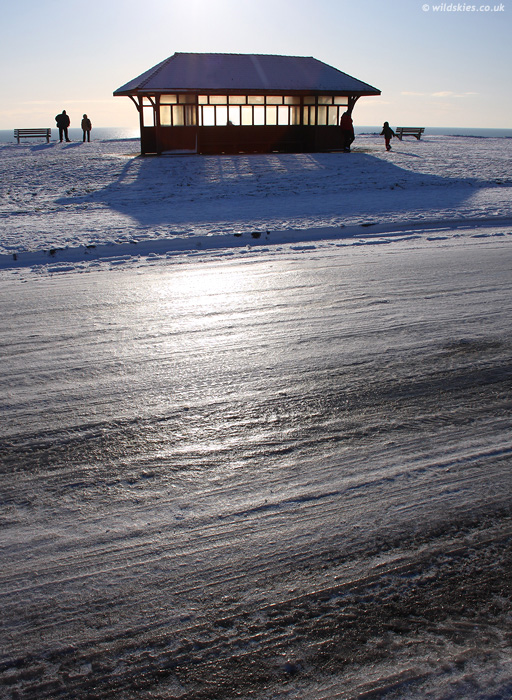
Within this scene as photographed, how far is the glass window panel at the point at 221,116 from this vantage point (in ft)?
91.4

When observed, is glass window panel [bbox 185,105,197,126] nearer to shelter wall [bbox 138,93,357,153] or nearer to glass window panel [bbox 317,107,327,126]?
shelter wall [bbox 138,93,357,153]

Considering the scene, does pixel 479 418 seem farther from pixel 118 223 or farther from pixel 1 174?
pixel 1 174

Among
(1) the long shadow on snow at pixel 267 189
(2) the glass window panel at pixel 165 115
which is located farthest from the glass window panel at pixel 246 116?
(1) the long shadow on snow at pixel 267 189

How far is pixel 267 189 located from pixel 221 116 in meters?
13.2

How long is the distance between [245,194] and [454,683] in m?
15.3

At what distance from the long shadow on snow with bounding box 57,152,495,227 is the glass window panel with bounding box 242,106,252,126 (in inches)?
184

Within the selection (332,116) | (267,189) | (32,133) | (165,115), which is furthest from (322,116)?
(32,133)

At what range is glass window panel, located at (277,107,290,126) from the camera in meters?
28.7

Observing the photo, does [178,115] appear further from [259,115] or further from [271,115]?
[271,115]

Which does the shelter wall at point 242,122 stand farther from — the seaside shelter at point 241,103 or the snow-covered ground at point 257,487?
the snow-covered ground at point 257,487

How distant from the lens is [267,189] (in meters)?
16.8

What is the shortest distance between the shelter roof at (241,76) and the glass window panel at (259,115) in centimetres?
99

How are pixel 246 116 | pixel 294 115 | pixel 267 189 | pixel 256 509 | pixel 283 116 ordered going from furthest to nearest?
pixel 294 115, pixel 283 116, pixel 246 116, pixel 267 189, pixel 256 509

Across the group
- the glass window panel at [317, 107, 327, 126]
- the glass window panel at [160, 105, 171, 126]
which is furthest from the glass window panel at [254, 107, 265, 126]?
the glass window panel at [160, 105, 171, 126]
